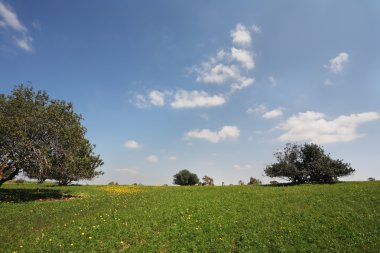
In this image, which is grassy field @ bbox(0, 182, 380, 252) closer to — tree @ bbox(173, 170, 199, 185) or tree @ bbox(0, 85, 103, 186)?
tree @ bbox(0, 85, 103, 186)

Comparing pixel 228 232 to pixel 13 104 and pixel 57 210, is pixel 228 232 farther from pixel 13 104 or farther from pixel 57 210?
pixel 13 104

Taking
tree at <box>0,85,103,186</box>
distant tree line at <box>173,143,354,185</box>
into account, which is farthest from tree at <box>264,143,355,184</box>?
tree at <box>0,85,103,186</box>

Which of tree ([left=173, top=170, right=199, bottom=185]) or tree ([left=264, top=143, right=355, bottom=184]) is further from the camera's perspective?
tree ([left=173, top=170, right=199, bottom=185])

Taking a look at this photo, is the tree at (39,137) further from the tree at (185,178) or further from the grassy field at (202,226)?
the tree at (185,178)

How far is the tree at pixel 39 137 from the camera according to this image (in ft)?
105

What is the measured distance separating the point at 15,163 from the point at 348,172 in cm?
5530

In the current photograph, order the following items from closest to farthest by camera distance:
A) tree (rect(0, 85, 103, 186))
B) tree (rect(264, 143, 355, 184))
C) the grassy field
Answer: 1. the grassy field
2. tree (rect(0, 85, 103, 186))
3. tree (rect(264, 143, 355, 184))

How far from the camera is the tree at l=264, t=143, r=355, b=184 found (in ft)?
173

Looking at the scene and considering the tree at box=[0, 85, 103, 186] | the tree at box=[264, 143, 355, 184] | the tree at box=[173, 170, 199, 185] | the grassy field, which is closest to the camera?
the grassy field

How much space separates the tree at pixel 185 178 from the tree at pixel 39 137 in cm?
6508

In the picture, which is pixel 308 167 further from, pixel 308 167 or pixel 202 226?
pixel 202 226

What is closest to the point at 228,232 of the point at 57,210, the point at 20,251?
the point at 20,251

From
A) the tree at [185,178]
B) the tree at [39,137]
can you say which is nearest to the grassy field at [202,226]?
the tree at [39,137]

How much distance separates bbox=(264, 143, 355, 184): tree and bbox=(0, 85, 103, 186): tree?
3746cm
